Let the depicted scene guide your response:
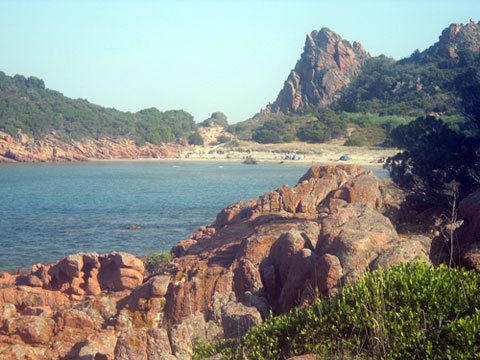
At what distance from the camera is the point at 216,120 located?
4259 inches

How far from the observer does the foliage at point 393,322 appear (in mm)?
4059

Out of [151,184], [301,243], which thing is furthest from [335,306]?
[151,184]

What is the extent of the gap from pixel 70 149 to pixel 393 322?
78.1 meters

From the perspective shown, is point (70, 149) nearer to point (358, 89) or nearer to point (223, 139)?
point (223, 139)

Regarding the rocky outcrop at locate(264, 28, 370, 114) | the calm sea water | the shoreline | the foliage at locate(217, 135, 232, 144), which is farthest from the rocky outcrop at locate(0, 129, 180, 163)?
the rocky outcrop at locate(264, 28, 370, 114)

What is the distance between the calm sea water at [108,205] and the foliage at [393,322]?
14283mm

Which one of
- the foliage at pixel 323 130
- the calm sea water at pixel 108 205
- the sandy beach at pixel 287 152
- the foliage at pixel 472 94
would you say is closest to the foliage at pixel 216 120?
the sandy beach at pixel 287 152

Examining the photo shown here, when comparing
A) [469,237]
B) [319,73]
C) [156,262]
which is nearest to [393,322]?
[469,237]

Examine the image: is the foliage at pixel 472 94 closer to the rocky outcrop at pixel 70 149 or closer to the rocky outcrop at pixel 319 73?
the rocky outcrop at pixel 70 149

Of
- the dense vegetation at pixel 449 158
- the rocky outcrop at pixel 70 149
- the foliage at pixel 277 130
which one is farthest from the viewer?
the rocky outcrop at pixel 70 149

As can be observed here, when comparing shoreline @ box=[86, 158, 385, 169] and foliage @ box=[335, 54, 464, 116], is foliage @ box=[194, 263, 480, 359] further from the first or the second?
foliage @ box=[335, 54, 464, 116]

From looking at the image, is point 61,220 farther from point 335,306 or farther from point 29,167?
point 29,167

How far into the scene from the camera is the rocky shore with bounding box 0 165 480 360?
6627mm

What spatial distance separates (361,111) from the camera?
81875mm
